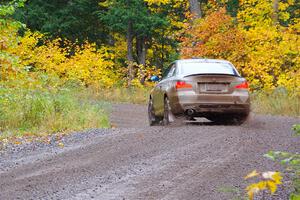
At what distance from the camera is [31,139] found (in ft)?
43.7

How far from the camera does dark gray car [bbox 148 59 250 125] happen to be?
45.1ft

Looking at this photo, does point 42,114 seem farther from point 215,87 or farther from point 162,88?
point 215,87

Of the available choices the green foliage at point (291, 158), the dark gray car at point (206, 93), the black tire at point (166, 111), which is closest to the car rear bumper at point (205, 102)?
the dark gray car at point (206, 93)

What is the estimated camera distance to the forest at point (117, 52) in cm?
1602

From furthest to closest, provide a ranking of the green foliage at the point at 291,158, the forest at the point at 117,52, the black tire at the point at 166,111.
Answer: the forest at the point at 117,52, the black tire at the point at 166,111, the green foliage at the point at 291,158

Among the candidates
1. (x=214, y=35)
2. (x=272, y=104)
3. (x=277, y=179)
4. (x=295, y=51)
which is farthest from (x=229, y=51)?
(x=277, y=179)

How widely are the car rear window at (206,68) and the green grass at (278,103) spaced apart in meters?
5.50

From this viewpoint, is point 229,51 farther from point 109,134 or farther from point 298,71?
point 109,134

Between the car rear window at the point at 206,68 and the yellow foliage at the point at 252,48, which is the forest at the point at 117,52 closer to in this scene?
the yellow foliage at the point at 252,48

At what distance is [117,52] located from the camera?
40344mm

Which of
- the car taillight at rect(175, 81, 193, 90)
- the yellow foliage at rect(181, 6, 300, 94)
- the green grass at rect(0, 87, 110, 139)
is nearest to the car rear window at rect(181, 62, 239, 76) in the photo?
the car taillight at rect(175, 81, 193, 90)

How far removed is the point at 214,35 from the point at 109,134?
14.7 meters

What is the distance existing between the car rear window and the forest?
2855 mm

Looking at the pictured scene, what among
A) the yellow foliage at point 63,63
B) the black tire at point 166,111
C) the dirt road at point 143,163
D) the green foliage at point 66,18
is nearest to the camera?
the dirt road at point 143,163
